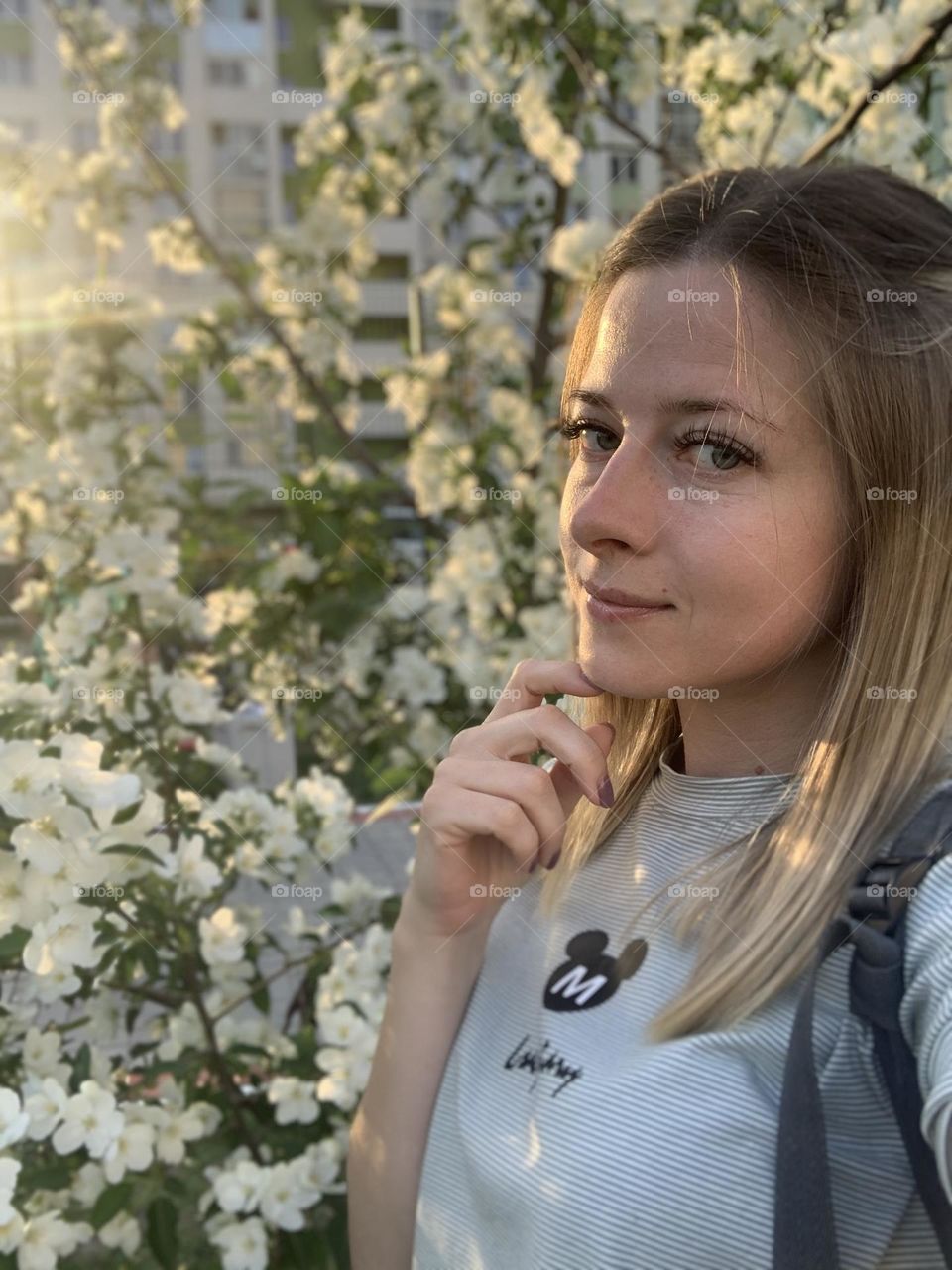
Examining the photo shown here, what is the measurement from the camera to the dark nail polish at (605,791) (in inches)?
32.4

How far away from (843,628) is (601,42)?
210 cm

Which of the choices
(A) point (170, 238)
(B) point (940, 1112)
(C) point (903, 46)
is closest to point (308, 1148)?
(B) point (940, 1112)

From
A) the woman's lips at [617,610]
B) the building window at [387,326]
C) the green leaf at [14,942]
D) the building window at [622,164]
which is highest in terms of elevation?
the building window at [622,164]

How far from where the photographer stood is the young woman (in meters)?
0.64

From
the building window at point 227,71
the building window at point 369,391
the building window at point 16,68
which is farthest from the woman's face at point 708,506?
the building window at point 227,71

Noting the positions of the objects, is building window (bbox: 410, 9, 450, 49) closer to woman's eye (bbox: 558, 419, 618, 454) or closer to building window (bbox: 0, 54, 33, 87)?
woman's eye (bbox: 558, 419, 618, 454)

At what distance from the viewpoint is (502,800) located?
834mm

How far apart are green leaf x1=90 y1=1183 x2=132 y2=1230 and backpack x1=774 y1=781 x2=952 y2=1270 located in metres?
0.85

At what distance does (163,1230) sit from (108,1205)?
9cm

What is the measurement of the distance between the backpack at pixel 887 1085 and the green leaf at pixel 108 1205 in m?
0.85

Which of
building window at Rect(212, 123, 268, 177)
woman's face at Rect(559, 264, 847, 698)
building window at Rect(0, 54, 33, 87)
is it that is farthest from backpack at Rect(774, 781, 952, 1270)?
building window at Rect(212, 123, 268, 177)

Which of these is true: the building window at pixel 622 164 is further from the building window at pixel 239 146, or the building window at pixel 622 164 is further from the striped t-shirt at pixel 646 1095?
the building window at pixel 239 146

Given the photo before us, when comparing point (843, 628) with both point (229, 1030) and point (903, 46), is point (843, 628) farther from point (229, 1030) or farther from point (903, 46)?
point (903, 46)

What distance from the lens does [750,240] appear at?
79 cm
